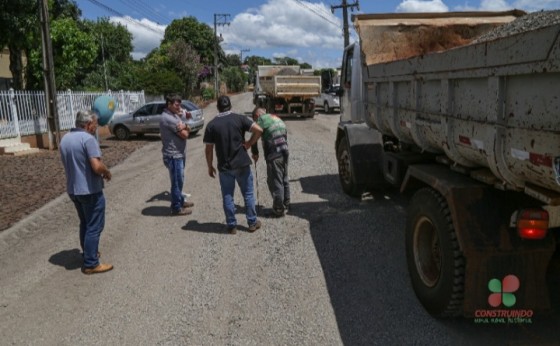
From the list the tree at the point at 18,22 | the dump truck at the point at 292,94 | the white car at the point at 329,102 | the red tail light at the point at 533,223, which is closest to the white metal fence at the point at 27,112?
the tree at the point at 18,22

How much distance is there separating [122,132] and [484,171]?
54.3 ft

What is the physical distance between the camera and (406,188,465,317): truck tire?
131 inches

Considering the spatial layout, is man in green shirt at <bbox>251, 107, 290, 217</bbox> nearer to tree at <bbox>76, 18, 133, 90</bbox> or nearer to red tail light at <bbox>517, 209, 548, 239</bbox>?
red tail light at <bbox>517, 209, 548, 239</bbox>

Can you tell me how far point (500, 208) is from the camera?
3.22 m

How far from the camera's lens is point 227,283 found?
4.54 metres

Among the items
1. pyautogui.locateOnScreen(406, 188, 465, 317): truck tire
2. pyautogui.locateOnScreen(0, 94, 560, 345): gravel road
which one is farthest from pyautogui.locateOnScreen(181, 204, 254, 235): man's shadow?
Result: pyautogui.locateOnScreen(406, 188, 465, 317): truck tire

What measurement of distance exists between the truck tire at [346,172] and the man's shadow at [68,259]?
3.91m

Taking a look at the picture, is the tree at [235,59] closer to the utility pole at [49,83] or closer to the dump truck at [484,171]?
the utility pole at [49,83]

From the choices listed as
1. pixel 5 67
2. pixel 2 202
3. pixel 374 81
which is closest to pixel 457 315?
pixel 374 81

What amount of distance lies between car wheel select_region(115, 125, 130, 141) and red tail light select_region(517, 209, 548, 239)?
16807 millimetres

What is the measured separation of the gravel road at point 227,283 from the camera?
3568 millimetres

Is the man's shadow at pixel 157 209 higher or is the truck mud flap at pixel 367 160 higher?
the truck mud flap at pixel 367 160

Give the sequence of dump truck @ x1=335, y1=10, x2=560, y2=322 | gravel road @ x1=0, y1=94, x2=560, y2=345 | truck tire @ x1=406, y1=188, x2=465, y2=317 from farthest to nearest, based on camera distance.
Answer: gravel road @ x1=0, y1=94, x2=560, y2=345 → truck tire @ x1=406, y1=188, x2=465, y2=317 → dump truck @ x1=335, y1=10, x2=560, y2=322

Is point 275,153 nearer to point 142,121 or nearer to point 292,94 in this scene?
point 142,121
